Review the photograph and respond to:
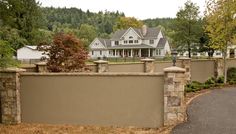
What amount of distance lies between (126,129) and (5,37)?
14.9 feet

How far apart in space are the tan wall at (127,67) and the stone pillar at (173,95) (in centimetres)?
729

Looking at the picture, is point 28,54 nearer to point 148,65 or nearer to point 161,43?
point 161,43

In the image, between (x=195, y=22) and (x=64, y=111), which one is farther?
(x=195, y=22)

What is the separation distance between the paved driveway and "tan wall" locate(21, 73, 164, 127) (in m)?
1.05

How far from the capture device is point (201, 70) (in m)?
21.2

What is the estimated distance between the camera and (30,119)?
10.4m

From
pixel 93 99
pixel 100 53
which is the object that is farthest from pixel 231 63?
pixel 100 53

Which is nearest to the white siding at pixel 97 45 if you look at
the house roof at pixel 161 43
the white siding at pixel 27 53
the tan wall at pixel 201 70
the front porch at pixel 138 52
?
the front porch at pixel 138 52

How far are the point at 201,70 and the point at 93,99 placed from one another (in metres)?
12.8

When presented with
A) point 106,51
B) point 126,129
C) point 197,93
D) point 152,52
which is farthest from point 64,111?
point 106,51

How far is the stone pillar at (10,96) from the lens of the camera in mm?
9992

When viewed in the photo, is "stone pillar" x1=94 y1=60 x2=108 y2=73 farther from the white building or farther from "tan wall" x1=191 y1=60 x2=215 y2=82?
the white building

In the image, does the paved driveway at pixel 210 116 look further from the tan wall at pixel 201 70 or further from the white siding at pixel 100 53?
the white siding at pixel 100 53

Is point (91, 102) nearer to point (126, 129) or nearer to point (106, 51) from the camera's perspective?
point (126, 129)
